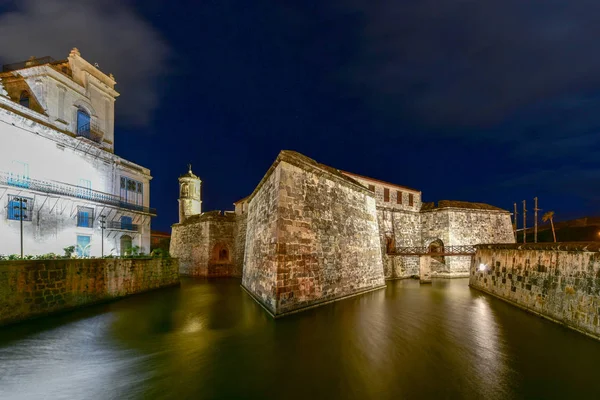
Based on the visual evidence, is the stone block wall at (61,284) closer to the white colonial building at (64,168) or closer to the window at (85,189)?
the white colonial building at (64,168)

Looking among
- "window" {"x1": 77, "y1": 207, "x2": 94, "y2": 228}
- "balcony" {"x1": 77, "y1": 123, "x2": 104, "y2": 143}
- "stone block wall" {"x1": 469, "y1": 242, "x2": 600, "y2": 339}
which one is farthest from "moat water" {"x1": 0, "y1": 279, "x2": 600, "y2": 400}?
"balcony" {"x1": 77, "y1": 123, "x2": 104, "y2": 143}

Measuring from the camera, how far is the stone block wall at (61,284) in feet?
28.6

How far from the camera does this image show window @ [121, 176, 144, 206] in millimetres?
20156

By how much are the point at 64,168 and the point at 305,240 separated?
A: 50.4ft

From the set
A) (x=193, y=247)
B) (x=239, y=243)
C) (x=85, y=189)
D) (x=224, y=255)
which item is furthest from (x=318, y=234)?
(x=193, y=247)

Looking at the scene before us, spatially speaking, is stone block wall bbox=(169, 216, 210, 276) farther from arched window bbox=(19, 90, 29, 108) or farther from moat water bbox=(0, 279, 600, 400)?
arched window bbox=(19, 90, 29, 108)

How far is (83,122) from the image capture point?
61.4 ft

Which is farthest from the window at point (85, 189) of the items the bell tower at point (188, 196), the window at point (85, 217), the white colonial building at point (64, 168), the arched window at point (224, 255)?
the bell tower at point (188, 196)

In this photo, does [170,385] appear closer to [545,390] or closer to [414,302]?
[545,390]

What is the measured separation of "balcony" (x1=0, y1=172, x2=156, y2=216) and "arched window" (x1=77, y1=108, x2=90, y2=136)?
169 inches

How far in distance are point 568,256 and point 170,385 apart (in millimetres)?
12587

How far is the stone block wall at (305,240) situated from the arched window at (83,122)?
13108mm

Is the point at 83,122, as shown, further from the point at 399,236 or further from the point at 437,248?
the point at 437,248

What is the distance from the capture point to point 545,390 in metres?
5.54
